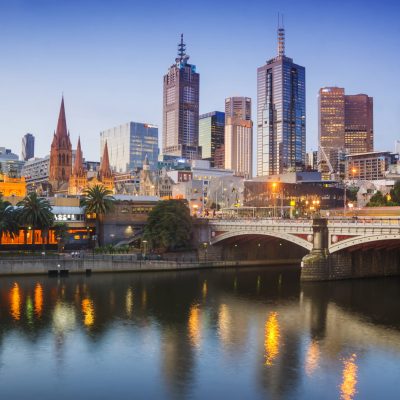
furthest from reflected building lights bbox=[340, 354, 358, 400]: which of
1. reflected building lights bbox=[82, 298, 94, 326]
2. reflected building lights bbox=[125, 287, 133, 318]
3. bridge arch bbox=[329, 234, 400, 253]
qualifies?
bridge arch bbox=[329, 234, 400, 253]

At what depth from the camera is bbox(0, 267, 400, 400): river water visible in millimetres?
42094

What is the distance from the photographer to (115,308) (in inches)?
2763

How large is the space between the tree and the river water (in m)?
21.3

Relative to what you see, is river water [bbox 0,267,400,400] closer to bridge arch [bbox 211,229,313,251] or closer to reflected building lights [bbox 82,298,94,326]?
reflected building lights [bbox 82,298,94,326]

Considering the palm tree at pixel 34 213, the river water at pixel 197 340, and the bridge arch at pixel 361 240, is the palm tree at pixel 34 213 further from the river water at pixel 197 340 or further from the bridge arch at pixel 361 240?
the bridge arch at pixel 361 240

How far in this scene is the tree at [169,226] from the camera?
111562 mm

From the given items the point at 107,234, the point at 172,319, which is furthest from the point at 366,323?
the point at 107,234

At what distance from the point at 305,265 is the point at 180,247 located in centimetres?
3547

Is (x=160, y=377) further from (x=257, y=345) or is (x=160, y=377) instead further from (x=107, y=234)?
(x=107, y=234)

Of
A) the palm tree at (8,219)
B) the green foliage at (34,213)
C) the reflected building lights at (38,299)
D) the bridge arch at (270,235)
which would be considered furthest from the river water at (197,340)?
the green foliage at (34,213)

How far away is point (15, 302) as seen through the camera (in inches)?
2849

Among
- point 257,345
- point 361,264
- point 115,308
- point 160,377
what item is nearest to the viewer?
point 160,377

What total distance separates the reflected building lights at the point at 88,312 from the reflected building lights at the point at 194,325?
11575mm

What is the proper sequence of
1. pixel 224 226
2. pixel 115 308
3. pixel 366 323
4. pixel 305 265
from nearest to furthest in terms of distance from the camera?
pixel 366 323 → pixel 115 308 → pixel 305 265 → pixel 224 226
